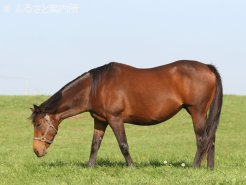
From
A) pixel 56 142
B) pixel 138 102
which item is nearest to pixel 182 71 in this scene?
pixel 138 102

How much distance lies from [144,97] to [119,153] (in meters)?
6.56

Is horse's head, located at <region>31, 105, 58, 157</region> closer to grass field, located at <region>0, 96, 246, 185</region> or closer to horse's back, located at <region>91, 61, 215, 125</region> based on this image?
grass field, located at <region>0, 96, 246, 185</region>

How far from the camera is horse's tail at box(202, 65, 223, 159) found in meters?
11.0

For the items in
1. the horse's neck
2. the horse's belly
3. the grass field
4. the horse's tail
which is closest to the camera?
the grass field

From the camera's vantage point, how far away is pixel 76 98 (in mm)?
11234

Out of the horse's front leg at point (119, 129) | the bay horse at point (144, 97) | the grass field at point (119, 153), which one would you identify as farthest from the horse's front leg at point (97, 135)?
the horse's front leg at point (119, 129)

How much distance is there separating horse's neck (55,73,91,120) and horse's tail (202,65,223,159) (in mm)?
2850

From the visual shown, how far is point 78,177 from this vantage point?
31.3 ft

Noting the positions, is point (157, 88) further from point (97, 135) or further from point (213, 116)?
point (97, 135)

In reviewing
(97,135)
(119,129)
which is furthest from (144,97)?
(97,135)

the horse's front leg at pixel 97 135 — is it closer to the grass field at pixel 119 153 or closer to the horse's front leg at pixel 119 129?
the grass field at pixel 119 153

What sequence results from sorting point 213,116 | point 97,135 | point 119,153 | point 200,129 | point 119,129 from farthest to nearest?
point 119,153, point 97,135, point 213,116, point 200,129, point 119,129

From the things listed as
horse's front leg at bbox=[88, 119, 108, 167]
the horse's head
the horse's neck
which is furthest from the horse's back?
the horse's head

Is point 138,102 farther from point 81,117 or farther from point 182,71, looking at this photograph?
point 81,117
